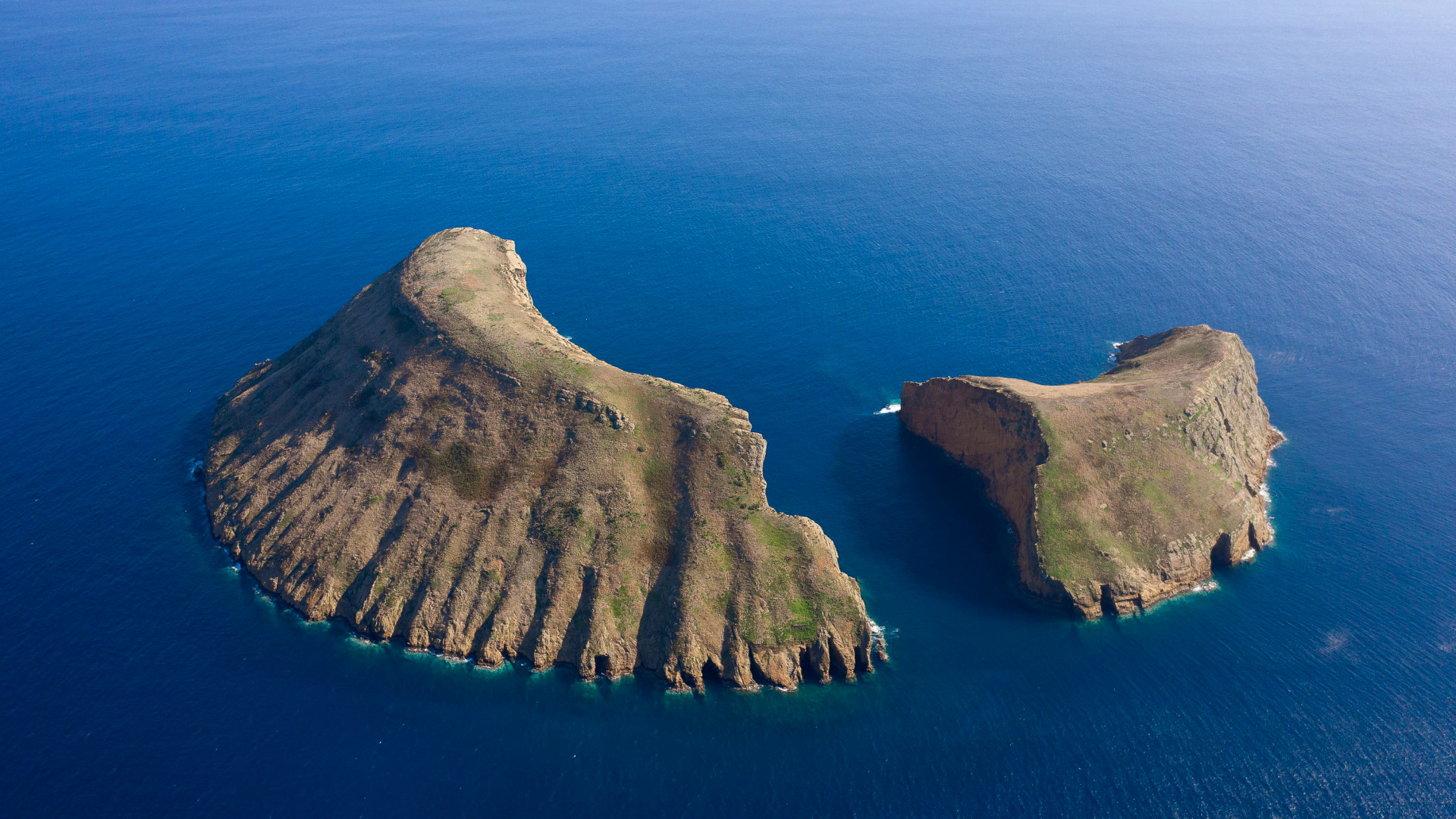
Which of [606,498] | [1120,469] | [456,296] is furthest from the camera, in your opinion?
[456,296]

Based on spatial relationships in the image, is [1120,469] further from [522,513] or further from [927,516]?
[522,513]

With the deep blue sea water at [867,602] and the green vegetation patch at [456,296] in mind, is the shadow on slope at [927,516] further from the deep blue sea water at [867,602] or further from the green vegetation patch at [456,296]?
the green vegetation patch at [456,296]

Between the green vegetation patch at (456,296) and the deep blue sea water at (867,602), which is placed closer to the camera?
the deep blue sea water at (867,602)

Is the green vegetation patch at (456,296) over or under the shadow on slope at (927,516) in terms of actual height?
over

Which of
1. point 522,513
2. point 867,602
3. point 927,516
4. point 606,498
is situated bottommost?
point 867,602

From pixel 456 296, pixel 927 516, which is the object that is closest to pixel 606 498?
pixel 456 296

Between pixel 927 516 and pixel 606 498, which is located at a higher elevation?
pixel 606 498

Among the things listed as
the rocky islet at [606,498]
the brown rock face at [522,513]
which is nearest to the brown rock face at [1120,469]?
the rocky islet at [606,498]
